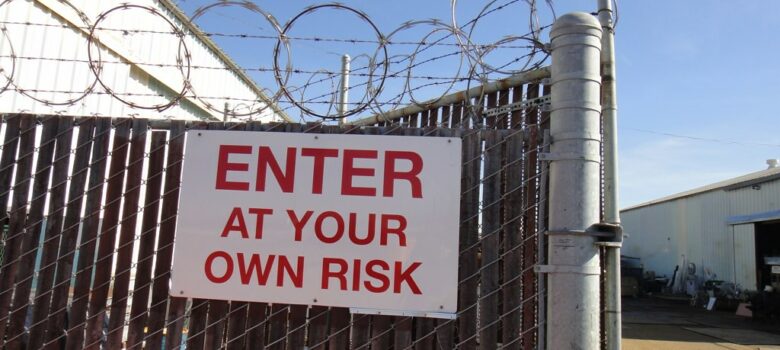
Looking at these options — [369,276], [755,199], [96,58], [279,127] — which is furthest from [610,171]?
[755,199]

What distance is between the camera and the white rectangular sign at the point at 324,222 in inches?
116

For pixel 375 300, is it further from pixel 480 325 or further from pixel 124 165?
pixel 124 165

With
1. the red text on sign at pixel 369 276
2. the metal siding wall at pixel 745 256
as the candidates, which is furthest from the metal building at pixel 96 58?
the metal siding wall at pixel 745 256

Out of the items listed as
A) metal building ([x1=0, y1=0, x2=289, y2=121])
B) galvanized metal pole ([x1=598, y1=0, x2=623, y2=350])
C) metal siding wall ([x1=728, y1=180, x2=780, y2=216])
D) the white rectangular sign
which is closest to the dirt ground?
metal siding wall ([x1=728, y1=180, x2=780, y2=216])

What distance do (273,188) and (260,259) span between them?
1.30 ft

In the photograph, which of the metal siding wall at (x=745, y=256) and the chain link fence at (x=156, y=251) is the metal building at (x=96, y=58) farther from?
the metal siding wall at (x=745, y=256)

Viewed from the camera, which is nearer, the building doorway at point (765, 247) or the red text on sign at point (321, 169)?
the red text on sign at point (321, 169)

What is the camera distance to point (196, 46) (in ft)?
43.5

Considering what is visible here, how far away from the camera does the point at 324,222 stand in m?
2.99

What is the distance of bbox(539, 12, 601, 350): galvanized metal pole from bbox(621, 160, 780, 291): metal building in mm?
16954

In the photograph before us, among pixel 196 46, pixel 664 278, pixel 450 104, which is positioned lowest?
pixel 664 278

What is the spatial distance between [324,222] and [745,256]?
72.1ft

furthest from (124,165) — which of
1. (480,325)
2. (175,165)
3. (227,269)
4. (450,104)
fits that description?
(450,104)

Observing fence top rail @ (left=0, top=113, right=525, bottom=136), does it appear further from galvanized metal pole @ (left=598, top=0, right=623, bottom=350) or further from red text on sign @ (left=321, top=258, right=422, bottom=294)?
red text on sign @ (left=321, top=258, right=422, bottom=294)
